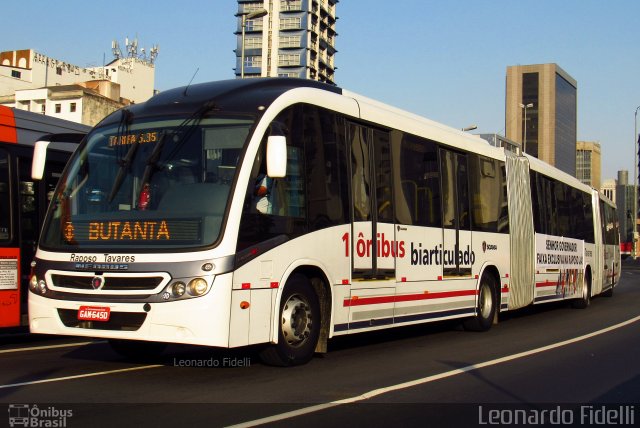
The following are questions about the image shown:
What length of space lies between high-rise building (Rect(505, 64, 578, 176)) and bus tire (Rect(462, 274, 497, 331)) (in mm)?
134581

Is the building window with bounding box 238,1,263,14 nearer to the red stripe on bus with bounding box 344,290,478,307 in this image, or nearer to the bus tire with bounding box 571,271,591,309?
the bus tire with bounding box 571,271,591,309

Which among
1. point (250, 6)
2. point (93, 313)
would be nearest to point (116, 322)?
point (93, 313)

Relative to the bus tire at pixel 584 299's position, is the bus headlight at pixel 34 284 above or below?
above

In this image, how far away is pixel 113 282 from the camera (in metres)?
7.88

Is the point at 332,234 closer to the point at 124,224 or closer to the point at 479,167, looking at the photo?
the point at 124,224

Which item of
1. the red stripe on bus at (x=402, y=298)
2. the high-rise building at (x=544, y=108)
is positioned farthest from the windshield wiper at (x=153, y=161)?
the high-rise building at (x=544, y=108)

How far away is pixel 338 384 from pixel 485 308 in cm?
678

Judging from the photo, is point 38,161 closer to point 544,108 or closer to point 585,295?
point 585,295

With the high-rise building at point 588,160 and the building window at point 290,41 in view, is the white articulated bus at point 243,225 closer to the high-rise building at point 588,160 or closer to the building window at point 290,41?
the building window at point 290,41

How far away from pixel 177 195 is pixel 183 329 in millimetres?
1425

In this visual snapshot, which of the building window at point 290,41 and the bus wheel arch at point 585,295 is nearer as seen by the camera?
the bus wheel arch at point 585,295

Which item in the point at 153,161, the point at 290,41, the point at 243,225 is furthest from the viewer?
the point at 290,41

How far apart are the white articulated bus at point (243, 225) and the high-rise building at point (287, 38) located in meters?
111

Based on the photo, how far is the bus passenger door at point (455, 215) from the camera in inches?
490
